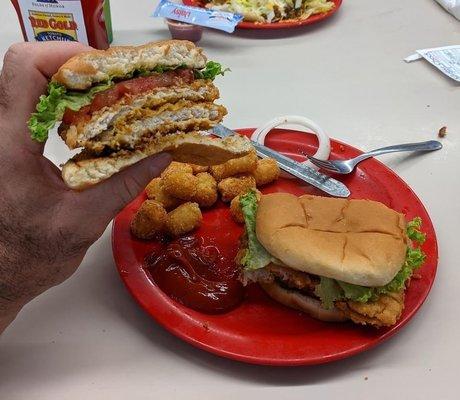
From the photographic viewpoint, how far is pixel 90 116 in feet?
4.55

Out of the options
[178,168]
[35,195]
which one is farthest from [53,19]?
[35,195]

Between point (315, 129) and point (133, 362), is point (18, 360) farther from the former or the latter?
point (315, 129)

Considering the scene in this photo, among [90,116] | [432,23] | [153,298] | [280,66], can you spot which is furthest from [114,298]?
[432,23]

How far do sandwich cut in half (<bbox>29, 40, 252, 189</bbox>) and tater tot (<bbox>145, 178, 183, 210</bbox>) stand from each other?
37cm

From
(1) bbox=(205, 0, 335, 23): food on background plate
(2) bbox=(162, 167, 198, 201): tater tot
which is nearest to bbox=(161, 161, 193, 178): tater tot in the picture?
(2) bbox=(162, 167, 198, 201): tater tot

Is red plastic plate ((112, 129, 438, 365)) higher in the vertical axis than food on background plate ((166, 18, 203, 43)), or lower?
lower

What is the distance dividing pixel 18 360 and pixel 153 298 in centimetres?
41

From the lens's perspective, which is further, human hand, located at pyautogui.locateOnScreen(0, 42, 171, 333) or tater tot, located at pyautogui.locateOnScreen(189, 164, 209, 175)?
tater tot, located at pyautogui.locateOnScreen(189, 164, 209, 175)

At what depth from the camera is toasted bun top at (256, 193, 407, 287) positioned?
1.43 meters

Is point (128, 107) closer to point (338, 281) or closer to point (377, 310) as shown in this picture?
point (338, 281)

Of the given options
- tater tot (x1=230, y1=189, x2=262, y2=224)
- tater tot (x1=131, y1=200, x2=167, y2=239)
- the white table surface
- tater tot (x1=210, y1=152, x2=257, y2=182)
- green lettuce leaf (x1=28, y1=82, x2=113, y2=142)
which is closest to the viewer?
green lettuce leaf (x1=28, y1=82, x2=113, y2=142)

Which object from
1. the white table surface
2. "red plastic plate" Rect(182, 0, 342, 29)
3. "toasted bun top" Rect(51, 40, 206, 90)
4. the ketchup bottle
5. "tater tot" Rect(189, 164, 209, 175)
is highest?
"toasted bun top" Rect(51, 40, 206, 90)

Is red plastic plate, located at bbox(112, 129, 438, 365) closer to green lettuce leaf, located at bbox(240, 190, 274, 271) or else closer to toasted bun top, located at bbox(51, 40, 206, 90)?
green lettuce leaf, located at bbox(240, 190, 274, 271)

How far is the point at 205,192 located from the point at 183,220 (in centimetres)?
17
